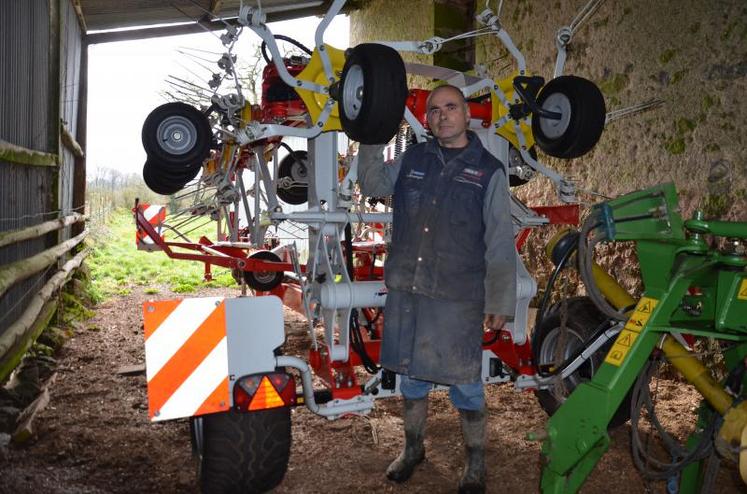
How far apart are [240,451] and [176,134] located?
1.92 m

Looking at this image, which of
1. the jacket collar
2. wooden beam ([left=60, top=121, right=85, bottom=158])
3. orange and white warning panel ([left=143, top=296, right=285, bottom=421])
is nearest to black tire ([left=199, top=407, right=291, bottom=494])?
orange and white warning panel ([left=143, top=296, right=285, bottom=421])

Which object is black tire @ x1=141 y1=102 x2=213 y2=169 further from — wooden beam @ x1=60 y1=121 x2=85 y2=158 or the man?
wooden beam @ x1=60 y1=121 x2=85 y2=158

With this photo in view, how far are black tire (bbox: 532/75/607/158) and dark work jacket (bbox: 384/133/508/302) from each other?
0.68 m

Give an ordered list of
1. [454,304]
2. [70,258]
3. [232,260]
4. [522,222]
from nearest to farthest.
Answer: [454,304] → [522,222] → [232,260] → [70,258]

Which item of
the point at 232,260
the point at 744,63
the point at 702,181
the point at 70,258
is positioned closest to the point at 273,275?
the point at 232,260

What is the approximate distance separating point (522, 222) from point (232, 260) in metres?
3.18

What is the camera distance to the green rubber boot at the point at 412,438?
10.9 feet

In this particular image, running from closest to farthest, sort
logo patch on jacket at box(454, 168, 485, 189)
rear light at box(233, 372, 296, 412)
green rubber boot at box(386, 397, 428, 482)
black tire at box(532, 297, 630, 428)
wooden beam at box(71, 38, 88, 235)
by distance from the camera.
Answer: rear light at box(233, 372, 296, 412)
logo patch on jacket at box(454, 168, 485, 189)
green rubber boot at box(386, 397, 428, 482)
black tire at box(532, 297, 630, 428)
wooden beam at box(71, 38, 88, 235)

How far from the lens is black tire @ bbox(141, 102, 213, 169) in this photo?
3566mm

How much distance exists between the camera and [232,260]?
591 centimetres

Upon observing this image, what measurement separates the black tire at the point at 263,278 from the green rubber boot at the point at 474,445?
3977mm

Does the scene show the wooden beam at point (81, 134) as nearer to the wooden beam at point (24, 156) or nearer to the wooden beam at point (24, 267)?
the wooden beam at point (24, 267)

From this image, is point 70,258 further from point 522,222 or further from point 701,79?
point 701,79

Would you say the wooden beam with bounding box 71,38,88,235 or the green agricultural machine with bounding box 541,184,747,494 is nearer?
the green agricultural machine with bounding box 541,184,747,494
